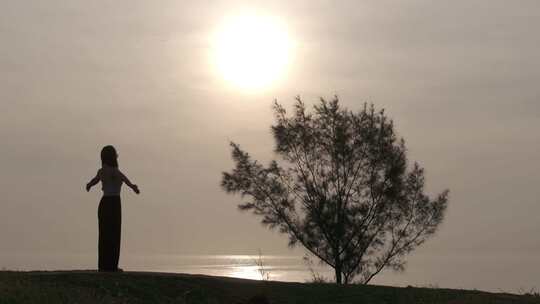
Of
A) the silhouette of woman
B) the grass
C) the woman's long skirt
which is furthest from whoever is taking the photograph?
the woman's long skirt

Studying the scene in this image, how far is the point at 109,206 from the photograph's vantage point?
20875mm

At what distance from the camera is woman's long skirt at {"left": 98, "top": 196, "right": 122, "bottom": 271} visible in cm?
2089

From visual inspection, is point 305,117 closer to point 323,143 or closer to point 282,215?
point 323,143

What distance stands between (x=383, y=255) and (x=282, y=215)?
166 inches

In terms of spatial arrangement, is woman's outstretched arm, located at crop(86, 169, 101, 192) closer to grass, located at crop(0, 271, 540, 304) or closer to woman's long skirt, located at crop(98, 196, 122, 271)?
woman's long skirt, located at crop(98, 196, 122, 271)

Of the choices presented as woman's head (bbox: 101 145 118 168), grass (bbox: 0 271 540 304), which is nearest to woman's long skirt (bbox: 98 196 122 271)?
grass (bbox: 0 271 540 304)

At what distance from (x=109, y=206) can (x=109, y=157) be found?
3.75 ft

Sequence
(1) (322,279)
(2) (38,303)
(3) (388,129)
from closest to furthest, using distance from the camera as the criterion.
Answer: (2) (38,303) → (1) (322,279) → (3) (388,129)

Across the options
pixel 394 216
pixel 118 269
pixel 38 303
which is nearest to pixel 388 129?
pixel 394 216

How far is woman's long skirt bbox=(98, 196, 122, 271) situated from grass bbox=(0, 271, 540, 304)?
65 cm

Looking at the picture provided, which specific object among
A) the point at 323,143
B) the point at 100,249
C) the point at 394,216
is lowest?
the point at 100,249

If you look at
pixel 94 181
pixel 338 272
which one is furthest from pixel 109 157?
pixel 338 272

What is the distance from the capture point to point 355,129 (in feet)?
112

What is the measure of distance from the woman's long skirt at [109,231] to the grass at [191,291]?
651 mm
